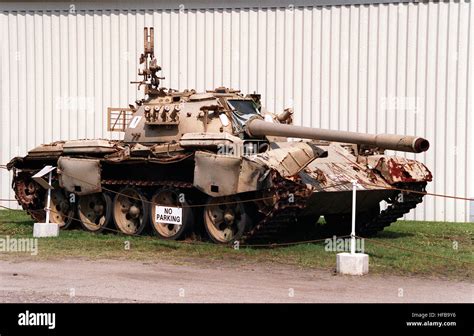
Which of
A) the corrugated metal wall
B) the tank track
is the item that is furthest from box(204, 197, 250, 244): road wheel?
the corrugated metal wall

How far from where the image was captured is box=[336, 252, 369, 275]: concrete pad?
40.5 feet

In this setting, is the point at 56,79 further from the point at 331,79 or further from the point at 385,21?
the point at 385,21

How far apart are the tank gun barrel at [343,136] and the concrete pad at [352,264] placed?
7.08ft

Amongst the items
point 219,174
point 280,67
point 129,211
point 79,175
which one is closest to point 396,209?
point 219,174

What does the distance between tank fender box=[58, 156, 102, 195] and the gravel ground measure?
196 inches

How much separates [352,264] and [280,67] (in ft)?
38.8

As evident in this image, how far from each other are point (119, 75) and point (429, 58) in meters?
8.78

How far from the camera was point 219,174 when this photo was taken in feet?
51.4

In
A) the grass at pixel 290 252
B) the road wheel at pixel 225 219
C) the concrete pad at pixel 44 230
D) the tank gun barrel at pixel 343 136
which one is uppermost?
the tank gun barrel at pixel 343 136

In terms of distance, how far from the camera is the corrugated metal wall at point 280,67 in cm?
2203

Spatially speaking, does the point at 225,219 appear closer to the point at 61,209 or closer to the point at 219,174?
the point at 219,174

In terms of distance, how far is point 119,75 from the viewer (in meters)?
24.7

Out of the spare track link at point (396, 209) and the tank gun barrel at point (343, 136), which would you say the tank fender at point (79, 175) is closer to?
the tank gun barrel at point (343, 136)

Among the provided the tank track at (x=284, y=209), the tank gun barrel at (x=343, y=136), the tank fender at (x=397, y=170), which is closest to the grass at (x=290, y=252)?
the tank track at (x=284, y=209)
